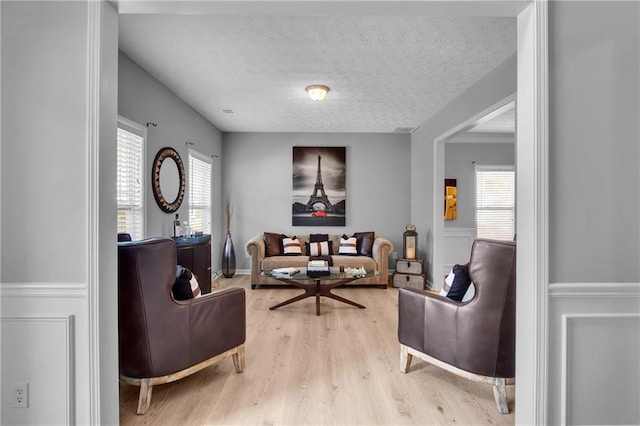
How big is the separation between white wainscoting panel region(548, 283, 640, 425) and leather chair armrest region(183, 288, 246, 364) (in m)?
1.87

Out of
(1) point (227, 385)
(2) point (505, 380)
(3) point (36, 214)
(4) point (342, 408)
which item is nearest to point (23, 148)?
(3) point (36, 214)

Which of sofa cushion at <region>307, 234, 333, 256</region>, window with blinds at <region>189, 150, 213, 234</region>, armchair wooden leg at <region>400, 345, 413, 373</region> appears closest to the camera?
armchair wooden leg at <region>400, 345, 413, 373</region>

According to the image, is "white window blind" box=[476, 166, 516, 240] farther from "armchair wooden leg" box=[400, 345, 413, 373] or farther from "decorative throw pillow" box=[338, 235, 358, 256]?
"armchair wooden leg" box=[400, 345, 413, 373]

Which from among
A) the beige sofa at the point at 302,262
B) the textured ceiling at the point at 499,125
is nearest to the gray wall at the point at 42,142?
the beige sofa at the point at 302,262

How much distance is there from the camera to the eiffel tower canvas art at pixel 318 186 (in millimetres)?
6234

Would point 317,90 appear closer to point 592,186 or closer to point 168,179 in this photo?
point 168,179

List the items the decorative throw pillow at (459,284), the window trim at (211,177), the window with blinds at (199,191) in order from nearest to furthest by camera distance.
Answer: the decorative throw pillow at (459,284), the window trim at (211,177), the window with blinds at (199,191)

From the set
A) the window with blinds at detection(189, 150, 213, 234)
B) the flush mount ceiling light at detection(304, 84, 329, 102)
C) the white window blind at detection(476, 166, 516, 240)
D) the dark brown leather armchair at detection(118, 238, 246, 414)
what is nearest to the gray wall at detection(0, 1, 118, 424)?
the dark brown leather armchair at detection(118, 238, 246, 414)

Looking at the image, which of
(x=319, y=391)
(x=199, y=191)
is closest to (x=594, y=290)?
(x=319, y=391)

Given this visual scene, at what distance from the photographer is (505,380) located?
2.07 m

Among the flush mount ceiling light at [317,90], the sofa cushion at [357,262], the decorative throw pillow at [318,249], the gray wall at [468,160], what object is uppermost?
the flush mount ceiling light at [317,90]

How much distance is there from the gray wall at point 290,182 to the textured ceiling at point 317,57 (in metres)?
1.46

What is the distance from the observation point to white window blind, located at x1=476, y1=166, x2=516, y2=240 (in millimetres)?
6637

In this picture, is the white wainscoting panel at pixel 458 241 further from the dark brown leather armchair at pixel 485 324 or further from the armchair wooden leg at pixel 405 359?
the dark brown leather armchair at pixel 485 324
